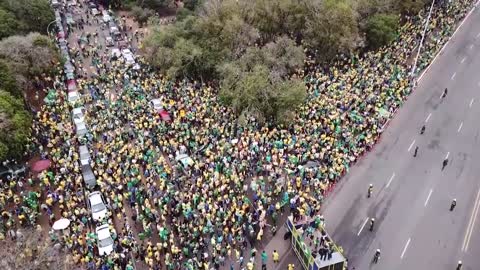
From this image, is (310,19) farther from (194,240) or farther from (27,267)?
(27,267)

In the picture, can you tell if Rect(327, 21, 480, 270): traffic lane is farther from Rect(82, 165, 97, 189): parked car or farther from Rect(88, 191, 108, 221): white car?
Rect(82, 165, 97, 189): parked car

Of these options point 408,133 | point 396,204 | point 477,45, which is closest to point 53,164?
point 396,204

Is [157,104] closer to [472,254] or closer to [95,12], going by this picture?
[472,254]

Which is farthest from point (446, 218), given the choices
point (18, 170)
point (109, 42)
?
point (109, 42)

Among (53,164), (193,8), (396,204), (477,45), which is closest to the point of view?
(396,204)

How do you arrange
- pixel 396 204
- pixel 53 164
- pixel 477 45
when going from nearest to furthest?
pixel 396 204 < pixel 53 164 < pixel 477 45

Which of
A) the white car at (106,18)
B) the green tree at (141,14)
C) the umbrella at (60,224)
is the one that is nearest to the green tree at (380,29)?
the green tree at (141,14)

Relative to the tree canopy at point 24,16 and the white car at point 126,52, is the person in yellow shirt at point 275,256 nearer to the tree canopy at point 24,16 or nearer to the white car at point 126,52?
the white car at point 126,52
